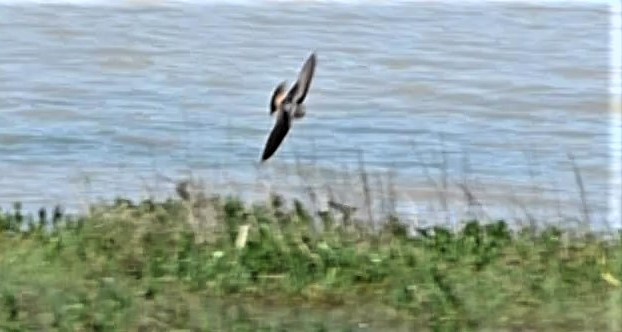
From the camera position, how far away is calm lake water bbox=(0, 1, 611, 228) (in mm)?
8352

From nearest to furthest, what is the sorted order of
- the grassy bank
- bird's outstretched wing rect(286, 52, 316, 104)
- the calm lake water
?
1. the grassy bank
2. bird's outstretched wing rect(286, 52, 316, 104)
3. the calm lake water

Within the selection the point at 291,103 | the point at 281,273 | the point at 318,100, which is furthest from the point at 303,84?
the point at 318,100

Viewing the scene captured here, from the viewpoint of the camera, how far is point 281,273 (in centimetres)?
588

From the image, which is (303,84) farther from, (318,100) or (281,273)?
(318,100)

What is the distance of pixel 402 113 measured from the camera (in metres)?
10.5

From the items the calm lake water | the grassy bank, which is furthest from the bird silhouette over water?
the calm lake water

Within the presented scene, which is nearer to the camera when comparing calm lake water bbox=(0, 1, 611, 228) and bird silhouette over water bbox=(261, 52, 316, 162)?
bird silhouette over water bbox=(261, 52, 316, 162)

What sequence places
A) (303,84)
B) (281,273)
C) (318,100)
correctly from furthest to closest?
(318,100) → (303,84) → (281,273)

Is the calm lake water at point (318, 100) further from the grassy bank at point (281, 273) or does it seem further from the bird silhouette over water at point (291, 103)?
the grassy bank at point (281, 273)

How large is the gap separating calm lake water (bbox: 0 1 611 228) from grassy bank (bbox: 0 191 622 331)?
3.46 feet

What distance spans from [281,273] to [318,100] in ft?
15.7

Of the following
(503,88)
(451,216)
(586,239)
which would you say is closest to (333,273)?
(586,239)

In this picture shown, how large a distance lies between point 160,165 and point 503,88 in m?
3.13

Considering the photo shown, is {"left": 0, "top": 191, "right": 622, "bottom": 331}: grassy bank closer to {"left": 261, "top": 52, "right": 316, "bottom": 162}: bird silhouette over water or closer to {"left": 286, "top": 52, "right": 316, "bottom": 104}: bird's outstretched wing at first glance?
{"left": 261, "top": 52, "right": 316, "bottom": 162}: bird silhouette over water
